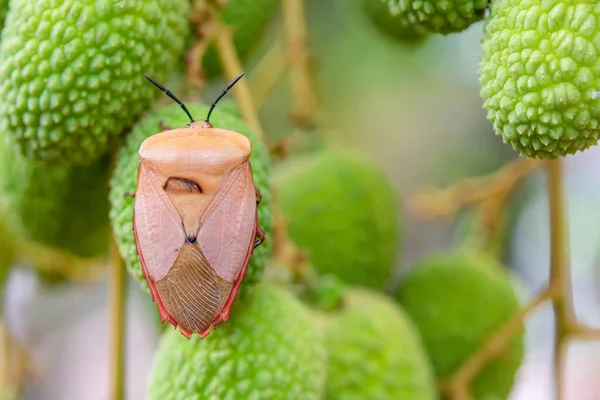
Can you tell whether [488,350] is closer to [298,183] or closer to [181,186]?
[298,183]

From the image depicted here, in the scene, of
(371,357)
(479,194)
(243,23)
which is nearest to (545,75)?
(371,357)

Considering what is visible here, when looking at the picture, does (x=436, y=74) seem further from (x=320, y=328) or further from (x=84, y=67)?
(x=84, y=67)

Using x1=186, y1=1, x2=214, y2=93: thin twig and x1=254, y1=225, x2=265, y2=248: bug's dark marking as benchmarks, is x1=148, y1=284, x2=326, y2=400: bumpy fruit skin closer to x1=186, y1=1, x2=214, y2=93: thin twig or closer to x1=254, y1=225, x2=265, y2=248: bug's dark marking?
x1=254, y1=225, x2=265, y2=248: bug's dark marking

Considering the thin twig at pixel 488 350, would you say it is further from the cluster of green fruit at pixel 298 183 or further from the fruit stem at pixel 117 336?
the fruit stem at pixel 117 336

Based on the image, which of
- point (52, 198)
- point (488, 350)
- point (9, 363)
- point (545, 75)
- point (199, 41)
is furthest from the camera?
point (9, 363)

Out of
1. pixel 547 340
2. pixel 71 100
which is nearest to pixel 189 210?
pixel 71 100

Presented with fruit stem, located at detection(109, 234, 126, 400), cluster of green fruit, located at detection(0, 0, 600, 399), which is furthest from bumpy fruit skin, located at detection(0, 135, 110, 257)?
fruit stem, located at detection(109, 234, 126, 400)

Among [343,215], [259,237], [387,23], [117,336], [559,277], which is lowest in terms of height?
[117,336]
